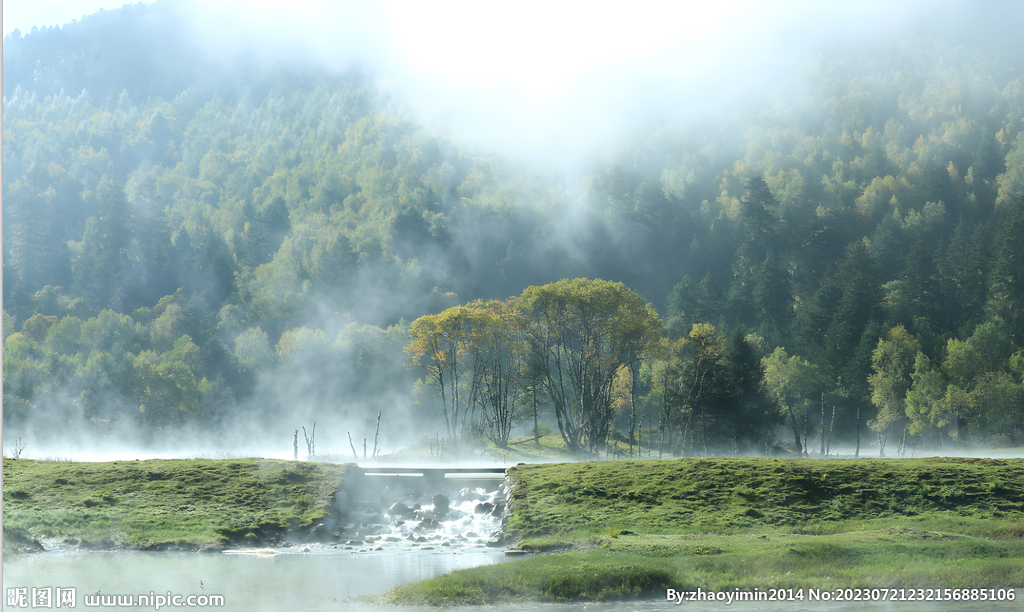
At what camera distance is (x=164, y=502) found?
31656 mm

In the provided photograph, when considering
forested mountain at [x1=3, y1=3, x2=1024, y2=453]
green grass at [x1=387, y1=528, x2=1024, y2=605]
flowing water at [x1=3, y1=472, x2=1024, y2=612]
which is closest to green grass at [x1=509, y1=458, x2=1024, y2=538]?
flowing water at [x1=3, y1=472, x2=1024, y2=612]

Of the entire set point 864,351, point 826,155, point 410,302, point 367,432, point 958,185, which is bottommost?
point 367,432

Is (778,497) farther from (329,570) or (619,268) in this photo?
(619,268)

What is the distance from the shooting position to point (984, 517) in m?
28.1

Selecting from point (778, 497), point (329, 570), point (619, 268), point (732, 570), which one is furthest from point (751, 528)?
point (619, 268)

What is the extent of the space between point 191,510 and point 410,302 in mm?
111106

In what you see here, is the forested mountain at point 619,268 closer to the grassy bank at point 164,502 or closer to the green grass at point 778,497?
the green grass at point 778,497

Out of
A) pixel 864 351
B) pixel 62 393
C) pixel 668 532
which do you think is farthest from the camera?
pixel 62 393

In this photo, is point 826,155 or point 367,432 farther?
point 826,155

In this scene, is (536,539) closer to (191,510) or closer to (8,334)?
(191,510)

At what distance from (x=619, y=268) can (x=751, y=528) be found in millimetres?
125912

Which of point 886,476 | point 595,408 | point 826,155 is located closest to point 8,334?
point 595,408

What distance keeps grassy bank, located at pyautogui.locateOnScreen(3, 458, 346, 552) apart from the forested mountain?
3793 cm

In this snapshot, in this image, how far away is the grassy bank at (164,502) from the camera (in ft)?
90.7
